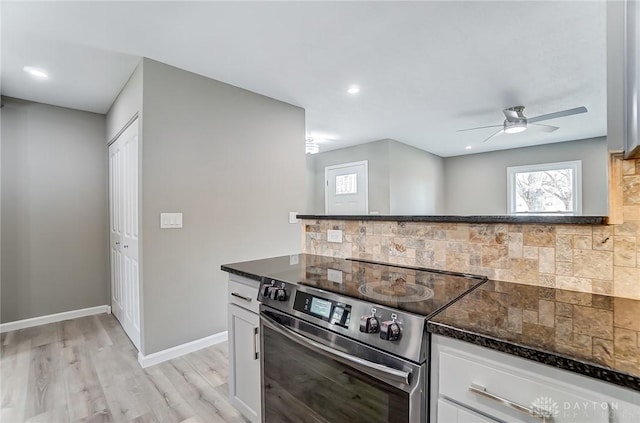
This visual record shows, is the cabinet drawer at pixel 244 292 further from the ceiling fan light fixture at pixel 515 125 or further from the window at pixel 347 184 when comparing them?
the window at pixel 347 184

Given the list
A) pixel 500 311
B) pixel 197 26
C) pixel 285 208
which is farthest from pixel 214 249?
pixel 500 311

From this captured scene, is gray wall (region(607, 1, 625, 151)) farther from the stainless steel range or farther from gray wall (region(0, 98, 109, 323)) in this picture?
gray wall (region(0, 98, 109, 323))

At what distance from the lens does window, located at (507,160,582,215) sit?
5.30 metres

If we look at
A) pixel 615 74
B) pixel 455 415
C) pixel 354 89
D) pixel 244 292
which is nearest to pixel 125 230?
pixel 244 292

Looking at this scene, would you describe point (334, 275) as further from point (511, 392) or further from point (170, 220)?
point (170, 220)

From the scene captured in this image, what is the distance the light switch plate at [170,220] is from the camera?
2427 millimetres

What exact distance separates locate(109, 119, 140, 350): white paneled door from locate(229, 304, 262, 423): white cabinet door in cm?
130

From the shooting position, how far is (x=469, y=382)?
780 millimetres

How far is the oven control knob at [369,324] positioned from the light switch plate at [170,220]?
2.05 metres

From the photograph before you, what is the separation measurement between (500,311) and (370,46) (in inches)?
80.6

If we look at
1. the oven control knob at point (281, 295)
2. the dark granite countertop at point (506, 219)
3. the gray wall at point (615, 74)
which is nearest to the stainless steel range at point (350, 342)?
the oven control knob at point (281, 295)

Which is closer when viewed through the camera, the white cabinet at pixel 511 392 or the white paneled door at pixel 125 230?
the white cabinet at pixel 511 392

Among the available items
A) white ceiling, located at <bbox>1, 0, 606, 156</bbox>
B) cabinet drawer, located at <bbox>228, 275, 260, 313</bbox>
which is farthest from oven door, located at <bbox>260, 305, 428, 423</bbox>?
white ceiling, located at <bbox>1, 0, 606, 156</bbox>

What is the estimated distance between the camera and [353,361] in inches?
37.5
